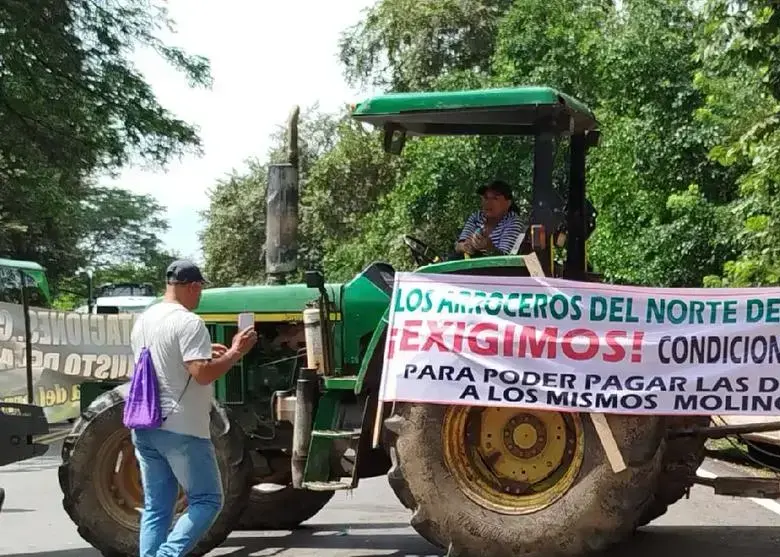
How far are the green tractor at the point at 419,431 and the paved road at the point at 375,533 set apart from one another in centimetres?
47

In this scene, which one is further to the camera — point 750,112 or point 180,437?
point 750,112

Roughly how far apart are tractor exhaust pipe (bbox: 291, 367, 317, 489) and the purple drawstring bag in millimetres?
1585

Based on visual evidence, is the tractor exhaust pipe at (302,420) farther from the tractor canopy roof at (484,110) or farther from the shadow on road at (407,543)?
the tractor canopy roof at (484,110)

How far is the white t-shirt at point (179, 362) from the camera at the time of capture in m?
5.91

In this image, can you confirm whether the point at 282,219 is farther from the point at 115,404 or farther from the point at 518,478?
the point at 518,478

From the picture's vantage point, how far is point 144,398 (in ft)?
19.4

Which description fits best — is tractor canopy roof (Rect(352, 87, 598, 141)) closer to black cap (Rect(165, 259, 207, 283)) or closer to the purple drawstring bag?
black cap (Rect(165, 259, 207, 283))

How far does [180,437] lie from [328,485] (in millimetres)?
1495

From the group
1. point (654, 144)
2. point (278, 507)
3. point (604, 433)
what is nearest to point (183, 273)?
point (604, 433)

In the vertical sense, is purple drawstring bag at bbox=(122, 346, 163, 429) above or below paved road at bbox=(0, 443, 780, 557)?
above

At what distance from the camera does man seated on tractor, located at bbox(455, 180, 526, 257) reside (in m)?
7.28

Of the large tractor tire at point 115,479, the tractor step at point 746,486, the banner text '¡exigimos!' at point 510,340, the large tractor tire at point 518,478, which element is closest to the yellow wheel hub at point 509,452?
the large tractor tire at point 518,478

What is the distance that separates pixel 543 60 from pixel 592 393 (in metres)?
17.3

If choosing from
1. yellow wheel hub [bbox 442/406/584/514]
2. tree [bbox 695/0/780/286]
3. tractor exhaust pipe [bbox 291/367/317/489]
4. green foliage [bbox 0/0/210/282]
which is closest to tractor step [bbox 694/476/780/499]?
yellow wheel hub [bbox 442/406/584/514]
